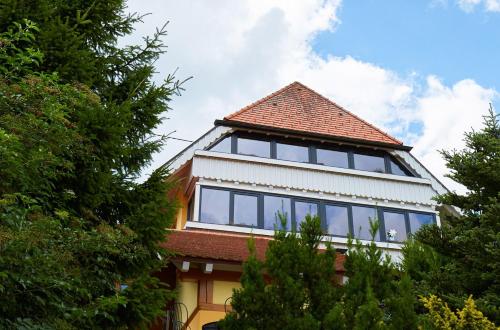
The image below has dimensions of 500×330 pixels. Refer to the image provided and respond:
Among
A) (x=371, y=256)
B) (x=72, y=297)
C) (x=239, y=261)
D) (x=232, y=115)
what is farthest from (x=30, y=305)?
(x=232, y=115)

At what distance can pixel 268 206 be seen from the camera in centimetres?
2116

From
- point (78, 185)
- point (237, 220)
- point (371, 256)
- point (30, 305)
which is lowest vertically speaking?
point (30, 305)

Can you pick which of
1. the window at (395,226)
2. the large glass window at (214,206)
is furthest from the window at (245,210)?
the window at (395,226)

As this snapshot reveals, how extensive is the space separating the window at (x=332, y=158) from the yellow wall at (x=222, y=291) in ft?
30.4

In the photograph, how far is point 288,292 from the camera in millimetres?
8453

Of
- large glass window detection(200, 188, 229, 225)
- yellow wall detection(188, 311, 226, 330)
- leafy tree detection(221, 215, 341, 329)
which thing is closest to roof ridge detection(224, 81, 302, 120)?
large glass window detection(200, 188, 229, 225)

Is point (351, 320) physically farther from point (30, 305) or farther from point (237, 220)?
point (237, 220)

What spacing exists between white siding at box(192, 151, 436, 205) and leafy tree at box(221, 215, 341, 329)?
1186cm

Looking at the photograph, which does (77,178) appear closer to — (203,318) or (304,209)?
(203,318)

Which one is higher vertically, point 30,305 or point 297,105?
point 297,105

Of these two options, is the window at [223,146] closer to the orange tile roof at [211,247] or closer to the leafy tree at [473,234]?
the orange tile roof at [211,247]

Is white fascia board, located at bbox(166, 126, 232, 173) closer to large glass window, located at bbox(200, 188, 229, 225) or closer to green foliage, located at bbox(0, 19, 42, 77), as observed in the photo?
large glass window, located at bbox(200, 188, 229, 225)

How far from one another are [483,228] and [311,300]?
394 centimetres

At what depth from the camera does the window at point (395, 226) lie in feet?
72.2
